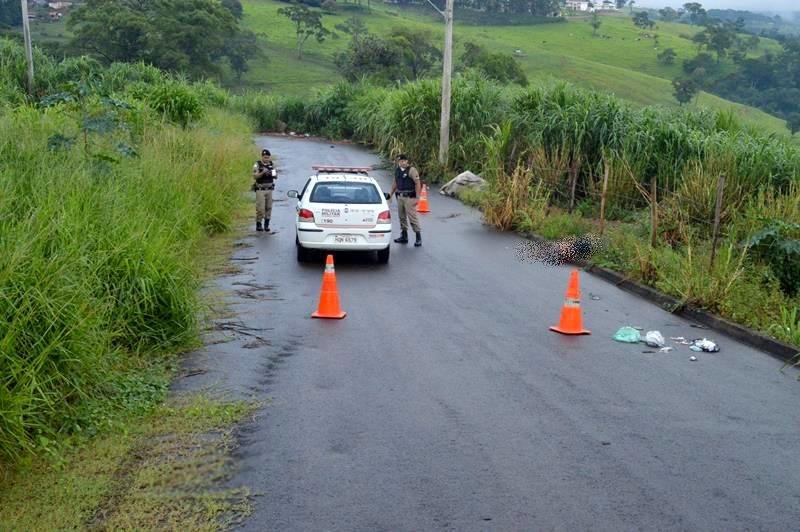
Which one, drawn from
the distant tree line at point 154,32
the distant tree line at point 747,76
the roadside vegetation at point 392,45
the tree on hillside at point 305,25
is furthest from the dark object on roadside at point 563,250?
the tree on hillside at point 305,25

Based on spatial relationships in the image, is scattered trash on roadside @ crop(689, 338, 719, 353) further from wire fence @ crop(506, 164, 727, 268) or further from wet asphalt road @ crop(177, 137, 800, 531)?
wire fence @ crop(506, 164, 727, 268)

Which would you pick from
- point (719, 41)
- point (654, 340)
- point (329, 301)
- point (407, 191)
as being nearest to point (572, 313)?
point (654, 340)

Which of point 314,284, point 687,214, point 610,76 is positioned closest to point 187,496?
point 314,284

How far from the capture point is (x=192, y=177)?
699 inches

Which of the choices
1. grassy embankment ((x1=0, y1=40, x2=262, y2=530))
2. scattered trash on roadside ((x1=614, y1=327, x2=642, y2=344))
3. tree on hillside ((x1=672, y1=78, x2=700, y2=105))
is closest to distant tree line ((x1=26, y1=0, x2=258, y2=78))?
tree on hillside ((x1=672, y1=78, x2=700, y2=105))

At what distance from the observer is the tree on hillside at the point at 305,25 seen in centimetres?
10338

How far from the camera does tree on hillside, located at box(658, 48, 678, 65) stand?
3824 inches

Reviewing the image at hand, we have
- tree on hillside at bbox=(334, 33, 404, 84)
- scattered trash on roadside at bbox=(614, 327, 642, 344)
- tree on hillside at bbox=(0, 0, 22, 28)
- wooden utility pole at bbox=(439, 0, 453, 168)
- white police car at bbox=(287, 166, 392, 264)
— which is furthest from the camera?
tree on hillside at bbox=(0, 0, 22, 28)

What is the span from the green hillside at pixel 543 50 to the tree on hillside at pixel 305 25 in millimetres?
1190

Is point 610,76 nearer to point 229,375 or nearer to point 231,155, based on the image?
point 231,155

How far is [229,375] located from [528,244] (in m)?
11.0

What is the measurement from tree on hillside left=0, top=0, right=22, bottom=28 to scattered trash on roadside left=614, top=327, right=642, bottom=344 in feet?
252

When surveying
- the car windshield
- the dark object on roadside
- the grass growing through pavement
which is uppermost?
the grass growing through pavement

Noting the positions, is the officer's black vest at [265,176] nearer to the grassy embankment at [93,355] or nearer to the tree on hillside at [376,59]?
the grassy embankment at [93,355]
